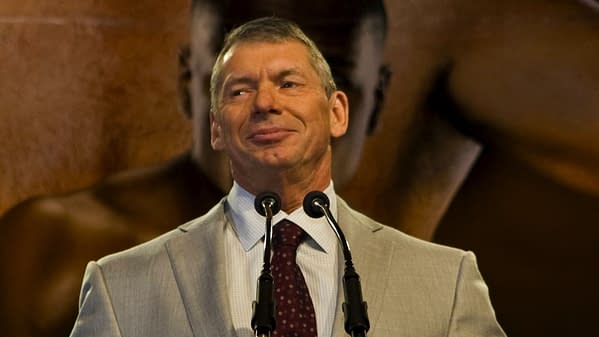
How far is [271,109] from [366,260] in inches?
11.8

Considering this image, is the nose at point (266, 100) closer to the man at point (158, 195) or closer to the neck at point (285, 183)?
the neck at point (285, 183)

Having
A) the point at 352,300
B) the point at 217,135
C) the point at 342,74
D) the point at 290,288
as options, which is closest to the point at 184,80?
the point at 342,74

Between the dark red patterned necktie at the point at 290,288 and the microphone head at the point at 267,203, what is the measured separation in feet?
0.62

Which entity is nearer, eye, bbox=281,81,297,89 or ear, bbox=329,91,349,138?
eye, bbox=281,81,297,89

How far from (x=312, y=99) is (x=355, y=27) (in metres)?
0.85

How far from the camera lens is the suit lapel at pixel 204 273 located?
1615mm

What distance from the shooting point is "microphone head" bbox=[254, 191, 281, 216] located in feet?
4.92

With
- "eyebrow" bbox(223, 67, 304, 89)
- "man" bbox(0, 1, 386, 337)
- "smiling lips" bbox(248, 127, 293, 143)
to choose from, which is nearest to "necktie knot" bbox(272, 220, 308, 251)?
"smiling lips" bbox(248, 127, 293, 143)

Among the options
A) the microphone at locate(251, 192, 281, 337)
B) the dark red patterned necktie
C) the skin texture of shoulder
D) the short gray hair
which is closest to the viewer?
the microphone at locate(251, 192, 281, 337)

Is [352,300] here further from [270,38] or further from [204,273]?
[270,38]

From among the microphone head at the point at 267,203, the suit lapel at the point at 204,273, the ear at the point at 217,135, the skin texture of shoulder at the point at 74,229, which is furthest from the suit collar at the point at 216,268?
the skin texture of shoulder at the point at 74,229

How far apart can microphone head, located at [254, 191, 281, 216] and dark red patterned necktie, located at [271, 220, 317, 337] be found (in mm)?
188

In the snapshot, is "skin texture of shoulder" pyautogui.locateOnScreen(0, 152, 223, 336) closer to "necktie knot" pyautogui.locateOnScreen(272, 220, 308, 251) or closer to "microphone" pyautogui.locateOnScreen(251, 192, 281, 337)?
"necktie knot" pyautogui.locateOnScreen(272, 220, 308, 251)

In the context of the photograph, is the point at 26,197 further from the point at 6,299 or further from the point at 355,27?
the point at 355,27
